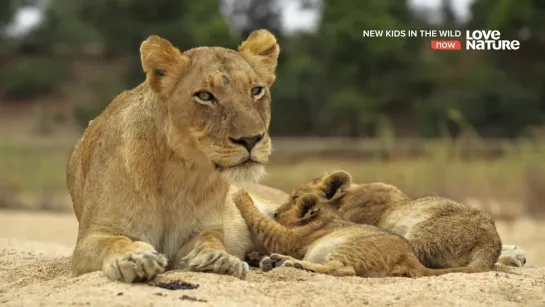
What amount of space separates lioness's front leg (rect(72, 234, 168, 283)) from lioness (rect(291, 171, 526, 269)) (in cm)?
145

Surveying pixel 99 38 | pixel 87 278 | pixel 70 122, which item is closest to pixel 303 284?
pixel 87 278

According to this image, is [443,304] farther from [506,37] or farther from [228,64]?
[506,37]

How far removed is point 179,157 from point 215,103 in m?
0.40

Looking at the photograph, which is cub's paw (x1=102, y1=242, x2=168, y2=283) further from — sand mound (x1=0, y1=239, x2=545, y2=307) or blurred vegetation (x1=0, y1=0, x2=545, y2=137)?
blurred vegetation (x1=0, y1=0, x2=545, y2=137)

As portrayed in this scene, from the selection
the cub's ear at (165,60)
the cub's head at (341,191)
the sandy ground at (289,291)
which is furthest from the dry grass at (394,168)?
the sandy ground at (289,291)

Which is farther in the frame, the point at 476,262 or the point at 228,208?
the point at 228,208

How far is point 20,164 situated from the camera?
541 inches

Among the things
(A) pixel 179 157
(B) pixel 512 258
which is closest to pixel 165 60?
(A) pixel 179 157

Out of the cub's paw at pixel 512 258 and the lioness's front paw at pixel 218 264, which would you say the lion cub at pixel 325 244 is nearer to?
the lioness's front paw at pixel 218 264

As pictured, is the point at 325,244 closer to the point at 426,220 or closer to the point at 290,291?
the point at 426,220

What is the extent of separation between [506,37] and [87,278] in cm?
1339

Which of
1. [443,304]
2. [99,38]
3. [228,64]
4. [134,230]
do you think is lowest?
[443,304]

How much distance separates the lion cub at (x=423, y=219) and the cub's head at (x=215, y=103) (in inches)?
41.0

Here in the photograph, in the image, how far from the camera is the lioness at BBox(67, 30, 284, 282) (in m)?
4.16
